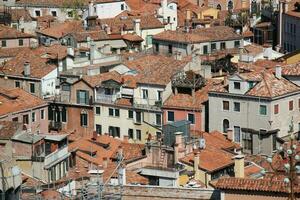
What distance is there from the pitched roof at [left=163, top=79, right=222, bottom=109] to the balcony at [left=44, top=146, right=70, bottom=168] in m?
9.97

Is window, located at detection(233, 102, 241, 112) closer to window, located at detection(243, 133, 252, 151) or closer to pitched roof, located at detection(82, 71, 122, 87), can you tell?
window, located at detection(243, 133, 252, 151)

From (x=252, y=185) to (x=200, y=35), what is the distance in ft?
120

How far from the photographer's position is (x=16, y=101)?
56.5 meters

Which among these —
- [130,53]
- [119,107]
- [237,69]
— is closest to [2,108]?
[119,107]

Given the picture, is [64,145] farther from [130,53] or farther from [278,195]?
[130,53]

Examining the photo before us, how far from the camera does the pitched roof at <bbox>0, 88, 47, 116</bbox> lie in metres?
55.8

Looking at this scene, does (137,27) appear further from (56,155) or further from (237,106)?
(56,155)

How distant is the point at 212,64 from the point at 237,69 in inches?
146

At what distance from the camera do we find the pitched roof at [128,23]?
252 ft

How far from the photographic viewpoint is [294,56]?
65125mm

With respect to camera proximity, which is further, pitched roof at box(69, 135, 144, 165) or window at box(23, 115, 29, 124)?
window at box(23, 115, 29, 124)

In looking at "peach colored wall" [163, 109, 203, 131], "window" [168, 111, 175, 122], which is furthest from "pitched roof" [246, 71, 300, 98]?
"window" [168, 111, 175, 122]

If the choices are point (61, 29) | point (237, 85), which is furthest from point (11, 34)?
point (237, 85)

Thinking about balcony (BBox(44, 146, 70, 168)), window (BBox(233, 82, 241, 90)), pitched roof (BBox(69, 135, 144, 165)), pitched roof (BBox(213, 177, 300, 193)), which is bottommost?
pitched roof (BBox(69, 135, 144, 165))
